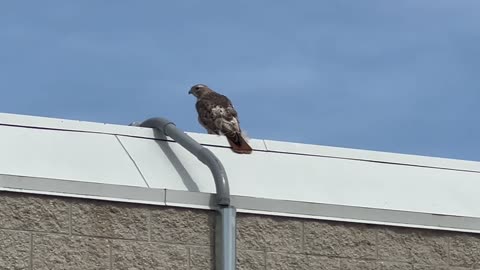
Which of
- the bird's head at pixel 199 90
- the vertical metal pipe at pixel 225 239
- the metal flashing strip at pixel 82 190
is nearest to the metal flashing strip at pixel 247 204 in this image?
the metal flashing strip at pixel 82 190

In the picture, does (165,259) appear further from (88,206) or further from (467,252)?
(467,252)

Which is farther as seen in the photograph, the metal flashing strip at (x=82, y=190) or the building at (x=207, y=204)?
the building at (x=207, y=204)

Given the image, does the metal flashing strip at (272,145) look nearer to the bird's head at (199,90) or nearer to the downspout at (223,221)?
the downspout at (223,221)

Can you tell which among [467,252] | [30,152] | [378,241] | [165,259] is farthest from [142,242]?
[467,252]

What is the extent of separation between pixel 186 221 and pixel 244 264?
50cm

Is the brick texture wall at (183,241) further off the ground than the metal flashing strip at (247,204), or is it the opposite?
the metal flashing strip at (247,204)

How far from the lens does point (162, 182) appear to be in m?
10.1

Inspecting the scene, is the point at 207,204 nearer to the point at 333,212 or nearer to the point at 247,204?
the point at 247,204

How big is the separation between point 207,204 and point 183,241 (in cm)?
30

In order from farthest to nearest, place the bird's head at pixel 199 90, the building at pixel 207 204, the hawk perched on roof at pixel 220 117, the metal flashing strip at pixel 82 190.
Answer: the bird's head at pixel 199 90, the hawk perched on roof at pixel 220 117, the building at pixel 207 204, the metal flashing strip at pixel 82 190

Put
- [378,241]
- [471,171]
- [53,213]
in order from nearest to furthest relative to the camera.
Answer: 1. [53,213]
2. [378,241]
3. [471,171]

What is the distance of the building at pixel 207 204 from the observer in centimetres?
954

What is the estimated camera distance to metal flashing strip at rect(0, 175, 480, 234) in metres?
9.50

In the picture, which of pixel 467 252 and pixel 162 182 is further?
pixel 467 252
